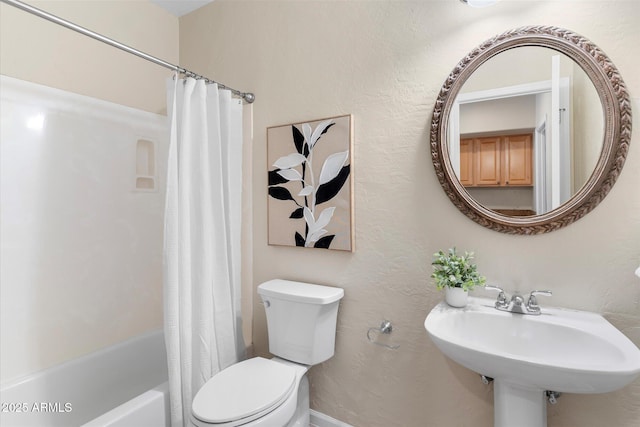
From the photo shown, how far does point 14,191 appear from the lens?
153 centimetres

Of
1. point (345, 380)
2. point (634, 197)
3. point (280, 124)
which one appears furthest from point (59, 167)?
point (634, 197)

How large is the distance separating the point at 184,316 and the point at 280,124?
3.82ft

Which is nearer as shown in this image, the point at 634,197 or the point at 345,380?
the point at 634,197

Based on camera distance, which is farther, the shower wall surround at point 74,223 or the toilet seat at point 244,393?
the shower wall surround at point 74,223

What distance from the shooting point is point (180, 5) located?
2250 mm

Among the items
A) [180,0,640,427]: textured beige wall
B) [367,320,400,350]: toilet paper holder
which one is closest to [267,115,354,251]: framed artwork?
[180,0,640,427]: textured beige wall

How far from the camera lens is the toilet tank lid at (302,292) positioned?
159 centimetres

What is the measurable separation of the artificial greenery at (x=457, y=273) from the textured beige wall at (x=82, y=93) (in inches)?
70.2

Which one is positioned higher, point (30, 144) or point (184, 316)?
point (30, 144)

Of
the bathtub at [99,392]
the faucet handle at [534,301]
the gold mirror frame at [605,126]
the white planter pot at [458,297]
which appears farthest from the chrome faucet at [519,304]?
the bathtub at [99,392]

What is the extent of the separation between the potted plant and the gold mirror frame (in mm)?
201

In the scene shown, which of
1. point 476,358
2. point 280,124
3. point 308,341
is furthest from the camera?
point 280,124

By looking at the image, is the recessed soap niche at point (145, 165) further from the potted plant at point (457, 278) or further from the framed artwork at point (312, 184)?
the potted plant at point (457, 278)

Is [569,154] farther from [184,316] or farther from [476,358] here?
[184,316]
